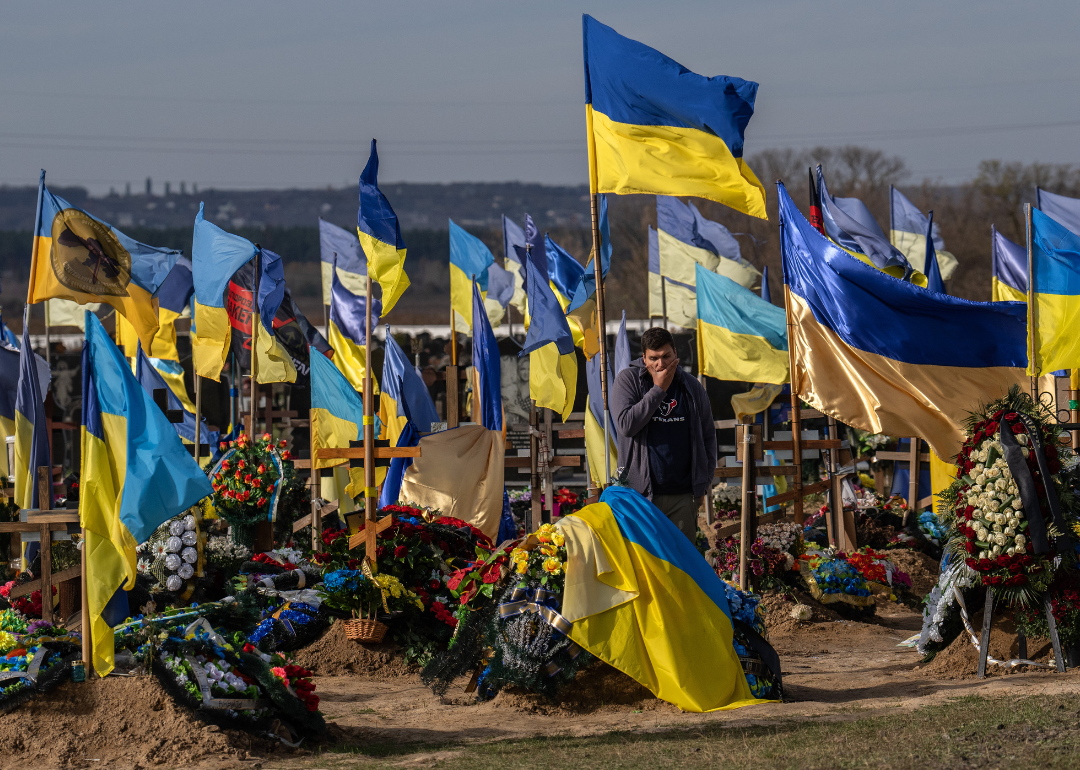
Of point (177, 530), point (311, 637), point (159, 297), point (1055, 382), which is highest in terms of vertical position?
point (159, 297)

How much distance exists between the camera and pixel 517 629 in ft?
22.0

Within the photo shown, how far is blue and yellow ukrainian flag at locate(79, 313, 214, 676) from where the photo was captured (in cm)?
577

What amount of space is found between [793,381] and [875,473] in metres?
9.45

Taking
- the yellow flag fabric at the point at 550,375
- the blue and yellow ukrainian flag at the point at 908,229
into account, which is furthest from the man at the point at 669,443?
the blue and yellow ukrainian flag at the point at 908,229

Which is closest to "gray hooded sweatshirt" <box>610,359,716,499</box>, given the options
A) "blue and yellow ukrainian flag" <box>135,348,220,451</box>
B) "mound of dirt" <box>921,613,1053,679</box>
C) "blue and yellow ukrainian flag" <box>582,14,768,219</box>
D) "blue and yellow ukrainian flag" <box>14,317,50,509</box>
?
"blue and yellow ukrainian flag" <box>582,14,768,219</box>

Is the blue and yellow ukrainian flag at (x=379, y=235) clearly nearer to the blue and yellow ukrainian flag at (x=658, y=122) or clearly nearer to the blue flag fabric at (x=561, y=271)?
Answer: the blue and yellow ukrainian flag at (x=658, y=122)

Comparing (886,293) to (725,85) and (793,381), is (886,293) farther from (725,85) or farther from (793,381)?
(725,85)

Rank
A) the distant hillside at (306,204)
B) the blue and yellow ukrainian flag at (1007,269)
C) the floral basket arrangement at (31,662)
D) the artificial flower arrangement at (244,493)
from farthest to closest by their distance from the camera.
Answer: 1. the distant hillside at (306,204)
2. the blue and yellow ukrainian flag at (1007,269)
3. the artificial flower arrangement at (244,493)
4. the floral basket arrangement at (31,662)

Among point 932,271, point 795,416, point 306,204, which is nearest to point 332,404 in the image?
point 795,416

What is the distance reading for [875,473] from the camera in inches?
717

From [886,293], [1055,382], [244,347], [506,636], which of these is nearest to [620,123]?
[886,293]

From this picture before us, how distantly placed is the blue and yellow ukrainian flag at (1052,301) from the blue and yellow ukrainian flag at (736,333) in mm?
3060

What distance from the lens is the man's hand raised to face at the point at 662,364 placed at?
7102 millimetres

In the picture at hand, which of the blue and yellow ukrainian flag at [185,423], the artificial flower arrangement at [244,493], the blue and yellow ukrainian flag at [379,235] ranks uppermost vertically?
the blue and yellow ukrainian flag at [379,235]
